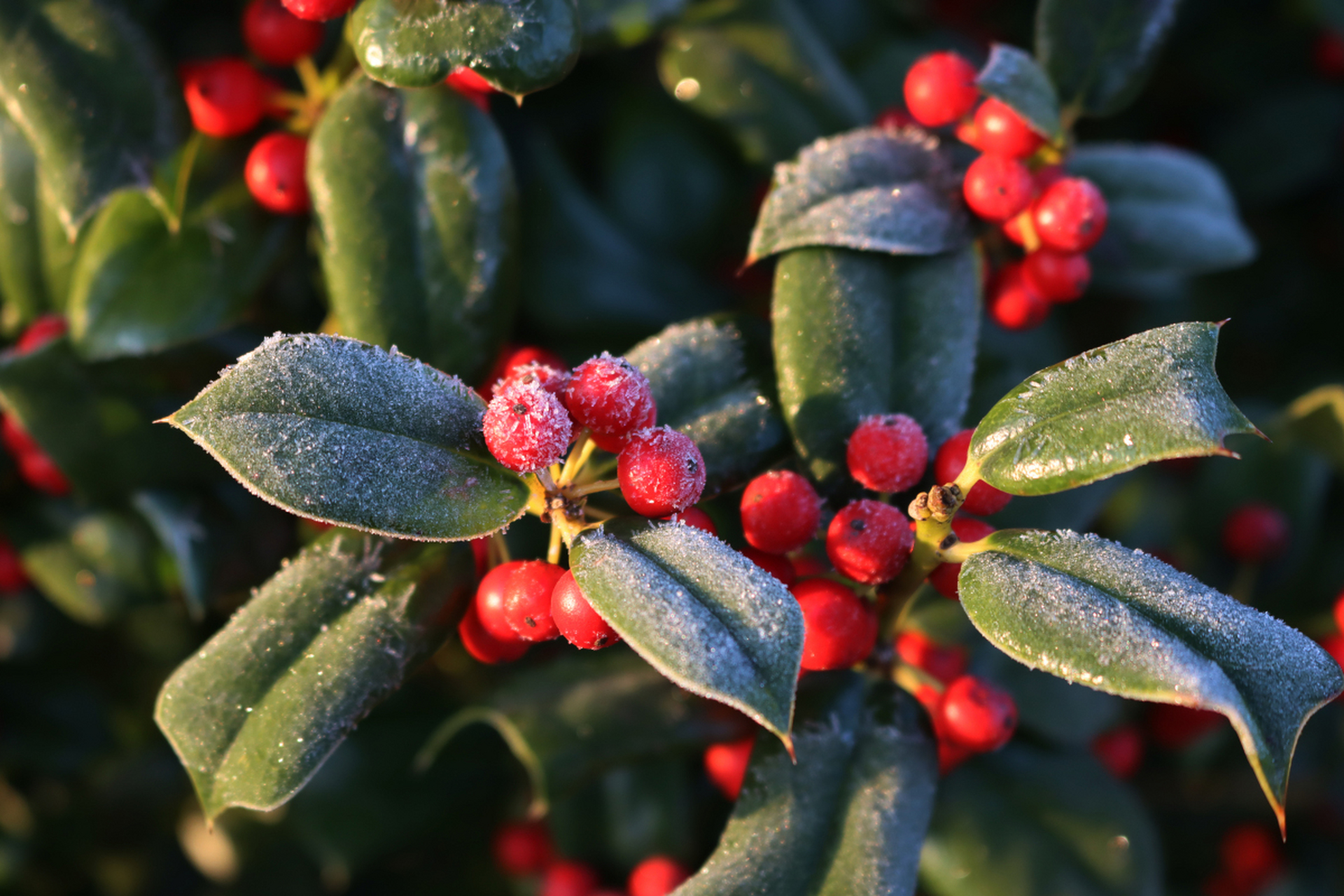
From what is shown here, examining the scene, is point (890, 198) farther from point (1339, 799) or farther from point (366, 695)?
point (1339, 799)

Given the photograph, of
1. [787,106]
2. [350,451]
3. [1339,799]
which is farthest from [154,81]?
[1339,799]

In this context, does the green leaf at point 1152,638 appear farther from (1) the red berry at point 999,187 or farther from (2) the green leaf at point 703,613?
(1) the red berry at point 999,187

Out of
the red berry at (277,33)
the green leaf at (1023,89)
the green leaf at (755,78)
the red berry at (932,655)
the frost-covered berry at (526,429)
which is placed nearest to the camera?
the frost-covered berry at (526,429)

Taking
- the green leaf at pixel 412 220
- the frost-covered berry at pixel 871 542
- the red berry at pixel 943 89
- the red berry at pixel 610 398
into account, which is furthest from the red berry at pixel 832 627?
the red berry at pixel 943 89

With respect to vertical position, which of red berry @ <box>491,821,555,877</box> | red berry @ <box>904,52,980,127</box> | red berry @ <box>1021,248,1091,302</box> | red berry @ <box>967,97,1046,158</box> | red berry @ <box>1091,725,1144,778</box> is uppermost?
red berry @ <box>904,52,980,127</box>

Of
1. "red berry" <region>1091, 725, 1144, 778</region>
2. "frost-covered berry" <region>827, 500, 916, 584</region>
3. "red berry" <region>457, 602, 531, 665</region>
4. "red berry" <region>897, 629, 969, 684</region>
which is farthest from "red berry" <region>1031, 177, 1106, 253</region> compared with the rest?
"red berry" <region>1091, 725, 1144, 778</region>

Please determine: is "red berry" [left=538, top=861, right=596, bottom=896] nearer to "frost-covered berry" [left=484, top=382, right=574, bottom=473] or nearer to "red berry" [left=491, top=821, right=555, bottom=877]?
"red berry" [left=491, top=821, right=555, bottom=877]
